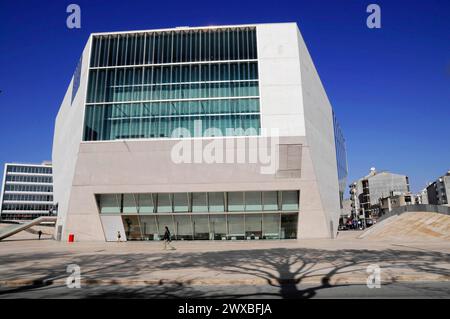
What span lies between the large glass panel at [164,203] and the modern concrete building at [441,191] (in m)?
102

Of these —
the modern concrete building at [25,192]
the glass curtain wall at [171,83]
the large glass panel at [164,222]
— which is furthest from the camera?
the modern concrete building at [25,192]

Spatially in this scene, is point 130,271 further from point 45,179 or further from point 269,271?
point 45,179

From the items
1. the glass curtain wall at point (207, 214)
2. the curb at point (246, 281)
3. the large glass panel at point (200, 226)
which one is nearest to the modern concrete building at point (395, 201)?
the glass curtain wall at point (207, 214)

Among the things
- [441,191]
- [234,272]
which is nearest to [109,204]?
[234,272]

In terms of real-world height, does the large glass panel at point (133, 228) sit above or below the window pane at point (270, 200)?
below

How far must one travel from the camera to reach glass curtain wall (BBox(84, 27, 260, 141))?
35.6m

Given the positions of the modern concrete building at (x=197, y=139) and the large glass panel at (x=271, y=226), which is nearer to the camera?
the modern concrete building at (x=197, y=139)

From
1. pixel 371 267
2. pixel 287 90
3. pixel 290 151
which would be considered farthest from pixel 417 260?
pixel 287 90

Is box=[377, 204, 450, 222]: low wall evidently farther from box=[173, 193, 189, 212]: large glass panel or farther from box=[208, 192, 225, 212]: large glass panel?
box=[173, 193, 189, 212]: large glass panel

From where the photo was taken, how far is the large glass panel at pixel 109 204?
116 ft

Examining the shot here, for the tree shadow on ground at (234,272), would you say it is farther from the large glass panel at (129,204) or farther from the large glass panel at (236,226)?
the large glass panel at (236,226)

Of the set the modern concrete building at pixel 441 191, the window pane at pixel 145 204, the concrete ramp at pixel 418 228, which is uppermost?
the modern concrete building at pixel 441 191

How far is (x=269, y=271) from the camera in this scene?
12.7 meters

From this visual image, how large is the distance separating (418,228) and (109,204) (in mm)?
30080
